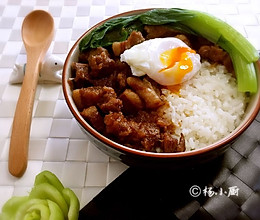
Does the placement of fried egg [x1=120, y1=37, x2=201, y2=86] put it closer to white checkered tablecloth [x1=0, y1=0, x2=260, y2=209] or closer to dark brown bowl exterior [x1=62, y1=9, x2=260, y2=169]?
dark brown bowl exterior [x1=62, y1=9, x2=260, y2=169]

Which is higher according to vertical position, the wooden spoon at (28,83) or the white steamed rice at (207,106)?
the white steamed rice at (207,106)

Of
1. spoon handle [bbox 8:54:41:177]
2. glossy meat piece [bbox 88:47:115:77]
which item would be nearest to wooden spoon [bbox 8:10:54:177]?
spoon handle [bbox 8:54:41:177]

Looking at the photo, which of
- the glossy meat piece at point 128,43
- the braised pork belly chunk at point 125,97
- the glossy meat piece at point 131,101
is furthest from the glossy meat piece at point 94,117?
the glossy meat piece at point 128,43

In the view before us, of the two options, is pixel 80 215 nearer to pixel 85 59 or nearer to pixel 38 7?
pixel 85 59

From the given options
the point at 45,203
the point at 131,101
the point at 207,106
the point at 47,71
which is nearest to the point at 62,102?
the point at 47,71

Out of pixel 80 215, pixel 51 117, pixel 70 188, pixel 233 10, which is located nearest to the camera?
pixel 80 215

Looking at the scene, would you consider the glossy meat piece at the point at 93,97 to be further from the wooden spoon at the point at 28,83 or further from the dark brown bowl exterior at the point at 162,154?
the wooden spoon at the point at 28,83

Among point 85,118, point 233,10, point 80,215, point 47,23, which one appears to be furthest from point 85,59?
point 233,10
